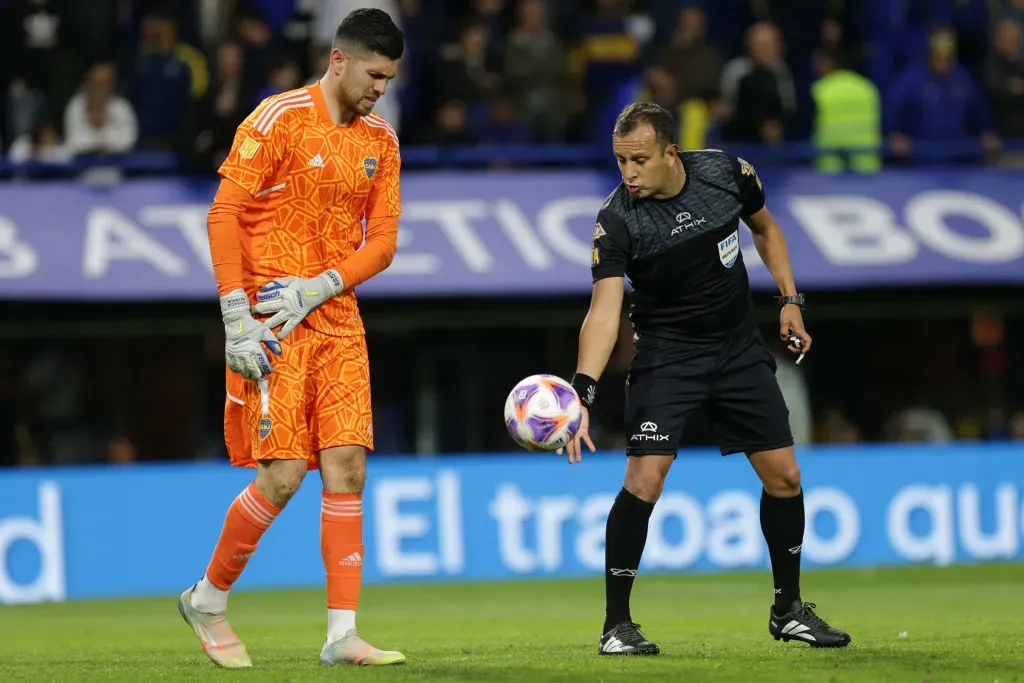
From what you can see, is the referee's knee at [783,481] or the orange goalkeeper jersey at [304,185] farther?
the referee's knee at [783,481]

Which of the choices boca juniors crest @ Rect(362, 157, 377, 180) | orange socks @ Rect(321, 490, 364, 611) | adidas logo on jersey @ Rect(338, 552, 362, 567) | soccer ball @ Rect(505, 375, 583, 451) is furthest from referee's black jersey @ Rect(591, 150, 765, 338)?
adidas logo on jersey @ Rect(338, 552, 362, 567)

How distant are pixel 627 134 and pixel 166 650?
3476mm

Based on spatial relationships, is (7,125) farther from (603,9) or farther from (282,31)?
(603,9)

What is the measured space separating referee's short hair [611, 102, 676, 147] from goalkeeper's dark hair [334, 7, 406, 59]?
100 centimetres

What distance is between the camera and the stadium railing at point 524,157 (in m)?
16.5

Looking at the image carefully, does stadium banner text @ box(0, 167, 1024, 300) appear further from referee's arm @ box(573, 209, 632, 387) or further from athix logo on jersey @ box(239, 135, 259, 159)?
athix logo on jersey @ box(239, 135, 259, 159)

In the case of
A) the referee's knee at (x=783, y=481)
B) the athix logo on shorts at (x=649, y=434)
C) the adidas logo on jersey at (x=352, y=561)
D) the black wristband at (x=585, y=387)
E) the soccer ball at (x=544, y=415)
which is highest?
the black wristband at (x=585, y=387)

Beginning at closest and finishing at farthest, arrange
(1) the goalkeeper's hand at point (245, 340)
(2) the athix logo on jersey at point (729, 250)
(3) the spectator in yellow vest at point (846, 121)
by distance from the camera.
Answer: (1) the goalkeeper's hand at point (245, 340) < (2) the athix logo on jersey at point (729, 250) < (3) the spectator in yellow vest at point (846, 121)

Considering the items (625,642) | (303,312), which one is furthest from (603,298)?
(625,642)

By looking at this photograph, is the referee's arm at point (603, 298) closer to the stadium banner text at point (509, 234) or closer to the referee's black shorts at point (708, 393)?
the referee's black shorts at point (708, 393)

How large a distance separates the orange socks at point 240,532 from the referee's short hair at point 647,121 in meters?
2.16

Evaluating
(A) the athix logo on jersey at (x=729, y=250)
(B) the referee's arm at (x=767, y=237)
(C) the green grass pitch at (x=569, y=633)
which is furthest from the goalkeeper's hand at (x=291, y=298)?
(B) the referee's arm at (x=767, y=237)

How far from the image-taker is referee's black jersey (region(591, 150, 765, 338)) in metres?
7.59

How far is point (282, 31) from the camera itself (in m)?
17.7
